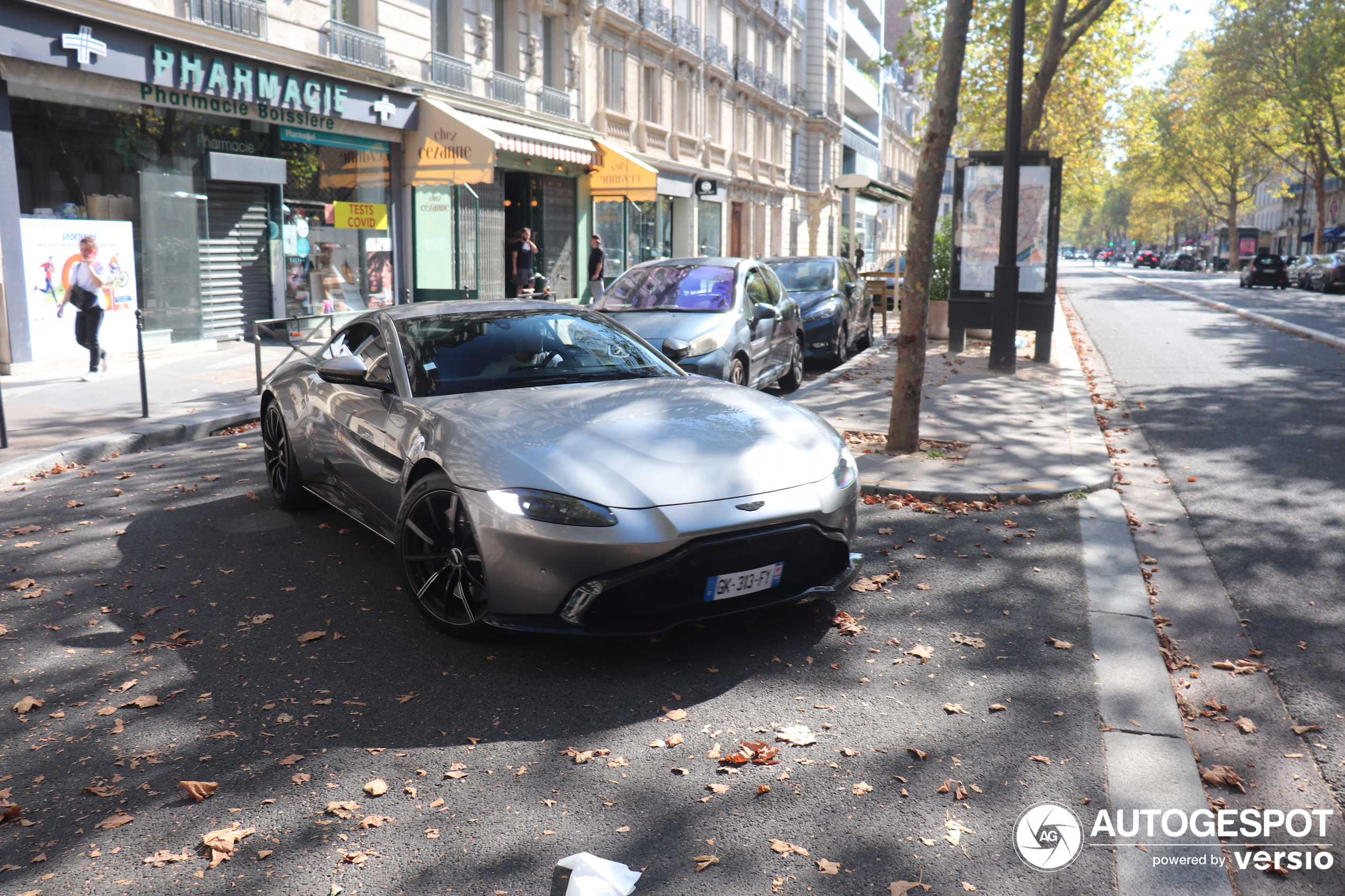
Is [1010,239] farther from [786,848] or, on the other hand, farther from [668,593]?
[786,848]

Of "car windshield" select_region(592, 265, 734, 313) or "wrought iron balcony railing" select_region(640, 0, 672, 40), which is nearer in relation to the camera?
"car windshield" select_region(592, 265, 734, 313)

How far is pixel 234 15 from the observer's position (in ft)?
50.6

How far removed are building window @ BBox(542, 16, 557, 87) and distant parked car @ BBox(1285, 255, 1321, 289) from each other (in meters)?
32.9

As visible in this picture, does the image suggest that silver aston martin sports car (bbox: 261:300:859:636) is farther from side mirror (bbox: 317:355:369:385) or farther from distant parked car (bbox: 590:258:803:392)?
distant parked car (bbox: 590:258:803:392)

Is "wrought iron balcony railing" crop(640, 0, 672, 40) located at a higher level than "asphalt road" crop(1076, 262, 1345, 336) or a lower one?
higher

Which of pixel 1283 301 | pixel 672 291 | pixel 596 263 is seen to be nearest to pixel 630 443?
pixel 672 291

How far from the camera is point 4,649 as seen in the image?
4.44 m

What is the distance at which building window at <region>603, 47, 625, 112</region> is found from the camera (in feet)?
90.0

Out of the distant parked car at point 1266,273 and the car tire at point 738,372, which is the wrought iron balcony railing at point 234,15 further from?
the distant parked car at point 1266,273

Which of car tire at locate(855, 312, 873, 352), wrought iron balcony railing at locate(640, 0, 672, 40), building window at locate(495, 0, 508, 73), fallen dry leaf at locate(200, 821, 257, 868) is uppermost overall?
wrought iron balcony railing at locate(640, 0, 672, 40)

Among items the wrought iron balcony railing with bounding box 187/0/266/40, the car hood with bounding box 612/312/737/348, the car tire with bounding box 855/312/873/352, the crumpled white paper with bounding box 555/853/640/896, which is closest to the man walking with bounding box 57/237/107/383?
the wrought iron balcony railing with bounding box 187/0/266/40

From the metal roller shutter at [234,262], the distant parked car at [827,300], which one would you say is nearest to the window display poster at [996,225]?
the distant parked car at [827,300]

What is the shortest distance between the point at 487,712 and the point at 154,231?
43.6 feet

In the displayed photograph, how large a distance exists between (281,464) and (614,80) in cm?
2334
